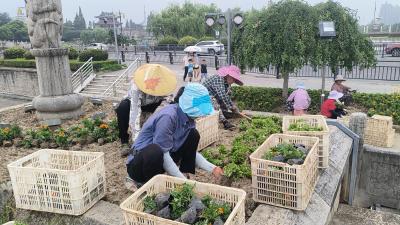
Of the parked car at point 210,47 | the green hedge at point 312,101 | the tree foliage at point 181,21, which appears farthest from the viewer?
the tree foliage at point 181,21

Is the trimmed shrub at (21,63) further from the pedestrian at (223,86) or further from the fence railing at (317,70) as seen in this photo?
the pedestrian at (223,86)

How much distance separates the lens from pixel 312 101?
9680 millimetres

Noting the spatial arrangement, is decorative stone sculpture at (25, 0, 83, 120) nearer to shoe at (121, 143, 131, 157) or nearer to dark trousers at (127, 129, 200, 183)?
shoe at (121, 143, 131, 157)

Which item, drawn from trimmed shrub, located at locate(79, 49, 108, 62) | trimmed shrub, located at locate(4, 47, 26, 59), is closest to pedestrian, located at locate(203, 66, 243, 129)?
trimmed shrub, located at locate(79, 49, 108, 62)

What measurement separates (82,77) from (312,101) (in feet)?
38.1

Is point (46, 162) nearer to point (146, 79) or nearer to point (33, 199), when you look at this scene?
point (33, 199)

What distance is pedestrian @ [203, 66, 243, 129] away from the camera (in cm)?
538

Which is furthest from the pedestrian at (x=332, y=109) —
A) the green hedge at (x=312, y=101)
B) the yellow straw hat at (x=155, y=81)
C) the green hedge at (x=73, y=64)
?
the green hedge at (x=73, y=64)

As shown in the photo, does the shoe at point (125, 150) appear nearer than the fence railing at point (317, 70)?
Yes

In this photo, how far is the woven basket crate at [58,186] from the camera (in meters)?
3.07

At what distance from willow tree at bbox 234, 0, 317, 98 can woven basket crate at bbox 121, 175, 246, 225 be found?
6.69 metres

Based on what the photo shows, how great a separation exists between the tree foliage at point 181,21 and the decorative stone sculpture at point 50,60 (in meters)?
36.5

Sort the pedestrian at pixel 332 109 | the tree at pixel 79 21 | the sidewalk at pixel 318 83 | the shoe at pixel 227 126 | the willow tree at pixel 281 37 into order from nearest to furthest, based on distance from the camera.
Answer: the shoe at pixel 227 126 → the pedestrian at pixel 332 109 → the willow tree at pixel 281 37 → the sidewalk at pixel 318 83 → the tree at pixel 79 21

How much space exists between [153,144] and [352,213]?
2892mm
